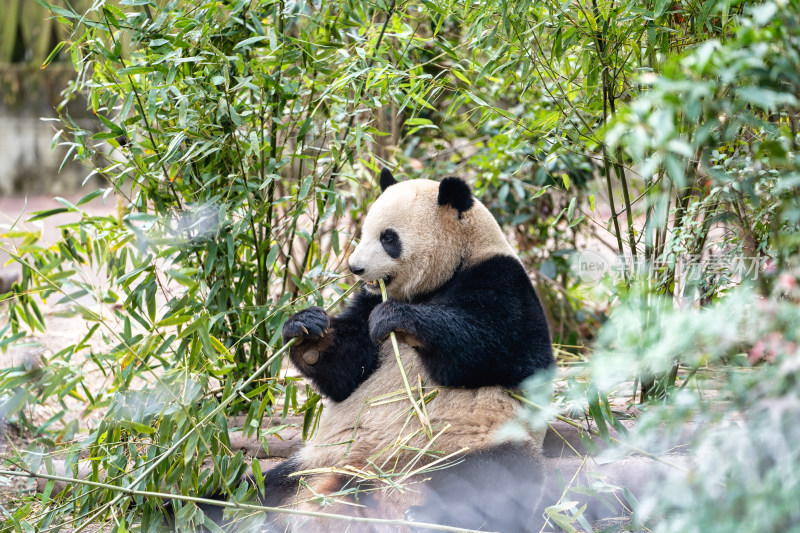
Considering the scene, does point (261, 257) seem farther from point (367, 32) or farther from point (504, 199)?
point (504, 199)

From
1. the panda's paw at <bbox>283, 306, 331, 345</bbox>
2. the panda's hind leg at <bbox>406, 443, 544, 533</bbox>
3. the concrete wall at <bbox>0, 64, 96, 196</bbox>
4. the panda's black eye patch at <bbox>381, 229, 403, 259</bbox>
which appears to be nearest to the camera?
the panda's hind leg at <bbox>406, 443, 544, 533</bbox>

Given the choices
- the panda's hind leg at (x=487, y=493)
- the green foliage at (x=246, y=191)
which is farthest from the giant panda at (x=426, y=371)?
the green foliage at (x=246, y=191)

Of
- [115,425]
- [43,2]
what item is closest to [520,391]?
[115,425]

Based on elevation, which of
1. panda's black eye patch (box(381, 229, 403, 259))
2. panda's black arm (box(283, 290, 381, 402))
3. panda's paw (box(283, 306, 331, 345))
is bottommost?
panda's black arm (box(283, 290, 381, 402))

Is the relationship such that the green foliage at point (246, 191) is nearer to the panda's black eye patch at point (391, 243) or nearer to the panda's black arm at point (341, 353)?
the panda's black arm at point (341, 353)

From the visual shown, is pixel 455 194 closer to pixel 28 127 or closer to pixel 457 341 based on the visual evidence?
pixel 457 341

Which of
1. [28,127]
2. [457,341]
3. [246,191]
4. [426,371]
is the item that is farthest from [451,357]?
[28,127]

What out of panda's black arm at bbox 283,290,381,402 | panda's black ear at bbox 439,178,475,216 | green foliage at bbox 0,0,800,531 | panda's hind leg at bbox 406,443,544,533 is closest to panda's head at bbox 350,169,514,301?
panda's black ear at bbox 439,178,475,216

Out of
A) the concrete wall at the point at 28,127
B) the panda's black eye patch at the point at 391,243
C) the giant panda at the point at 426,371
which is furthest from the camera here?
the concrete wall at the point at 28,127

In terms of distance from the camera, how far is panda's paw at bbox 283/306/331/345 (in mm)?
2689

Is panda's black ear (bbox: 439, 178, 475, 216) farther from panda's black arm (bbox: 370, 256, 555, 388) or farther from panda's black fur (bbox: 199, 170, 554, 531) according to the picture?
panda's black arm (bbox: 370, 256, 555, 388)

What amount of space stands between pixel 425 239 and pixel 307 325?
0.60 meters

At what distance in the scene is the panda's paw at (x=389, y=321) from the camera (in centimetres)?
250

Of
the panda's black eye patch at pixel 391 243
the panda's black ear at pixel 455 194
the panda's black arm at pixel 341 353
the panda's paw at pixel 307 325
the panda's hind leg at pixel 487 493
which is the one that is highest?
the panda's black ear at pixel 455 194
